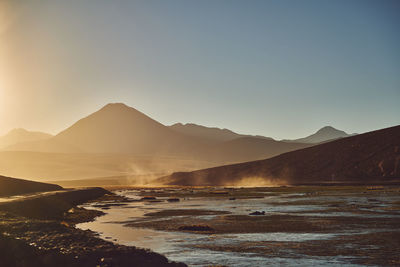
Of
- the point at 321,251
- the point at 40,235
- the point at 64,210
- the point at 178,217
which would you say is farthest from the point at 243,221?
the point at 64,210

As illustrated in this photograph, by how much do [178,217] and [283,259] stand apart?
24.9 m

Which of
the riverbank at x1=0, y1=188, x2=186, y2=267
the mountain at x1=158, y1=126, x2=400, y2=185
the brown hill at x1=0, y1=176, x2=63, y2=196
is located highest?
the mountain at x1=158, y1=126, x2=400, y2=185

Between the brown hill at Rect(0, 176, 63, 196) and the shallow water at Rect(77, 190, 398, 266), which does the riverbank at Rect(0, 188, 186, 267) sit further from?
the brown hill at Rect(0, 176, 63, 196)

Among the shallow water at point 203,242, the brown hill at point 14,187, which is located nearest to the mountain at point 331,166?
the brown hill at point 14,187

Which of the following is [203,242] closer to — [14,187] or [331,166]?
[14,187]

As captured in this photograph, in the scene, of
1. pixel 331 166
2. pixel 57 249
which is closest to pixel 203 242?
pixel 57 249

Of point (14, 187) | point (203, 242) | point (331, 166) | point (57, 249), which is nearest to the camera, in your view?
point (57, 249)

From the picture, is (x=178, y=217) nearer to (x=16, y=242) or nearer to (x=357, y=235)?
(x=357, y=235)

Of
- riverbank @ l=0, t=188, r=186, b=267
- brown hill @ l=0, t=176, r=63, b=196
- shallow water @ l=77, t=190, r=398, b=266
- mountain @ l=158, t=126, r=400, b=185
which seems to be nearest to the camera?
riverbank @ l=0, t=188, r=186, b=267

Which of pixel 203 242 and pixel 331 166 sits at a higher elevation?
pixel 331 166

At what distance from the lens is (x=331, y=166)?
147m

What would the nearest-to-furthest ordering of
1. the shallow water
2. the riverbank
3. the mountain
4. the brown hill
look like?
1. the riverbank
2. the shallow water
3. the brown hill
4. the mountain

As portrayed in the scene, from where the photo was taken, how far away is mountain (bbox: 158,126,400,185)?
133 metres

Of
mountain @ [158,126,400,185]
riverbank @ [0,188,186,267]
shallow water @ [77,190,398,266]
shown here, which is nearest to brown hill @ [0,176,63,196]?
shallow water @ [77,190,398,266]
